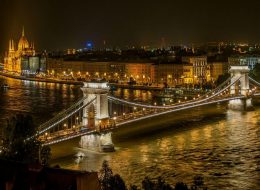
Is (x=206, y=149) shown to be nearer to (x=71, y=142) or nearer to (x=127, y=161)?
(x=127, y=161)

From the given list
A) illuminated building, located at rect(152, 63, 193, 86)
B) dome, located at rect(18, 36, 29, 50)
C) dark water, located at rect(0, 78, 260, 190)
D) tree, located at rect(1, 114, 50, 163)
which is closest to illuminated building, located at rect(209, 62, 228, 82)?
illuminated building, located at rect(152, 63, 193, 86)

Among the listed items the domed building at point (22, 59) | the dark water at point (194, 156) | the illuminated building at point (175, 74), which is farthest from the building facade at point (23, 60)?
the dark water at point (194, 156)

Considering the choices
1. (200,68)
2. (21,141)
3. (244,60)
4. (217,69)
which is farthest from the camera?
(244,60)

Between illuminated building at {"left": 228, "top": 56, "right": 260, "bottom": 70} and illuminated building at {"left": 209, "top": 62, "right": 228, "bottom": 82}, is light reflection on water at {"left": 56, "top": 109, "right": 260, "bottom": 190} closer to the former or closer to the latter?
illuminated building at {"left": 209, "top": 62, "right": 228, "bottom": 82}

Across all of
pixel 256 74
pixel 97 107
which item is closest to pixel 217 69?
pixel 256 74

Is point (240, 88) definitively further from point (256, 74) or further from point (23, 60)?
point (23, 60)

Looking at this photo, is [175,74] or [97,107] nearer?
[97,107]

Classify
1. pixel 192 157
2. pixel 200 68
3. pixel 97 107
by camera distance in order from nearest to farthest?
pixel 192 157 → pixel 97 107 → pixel 200 68
